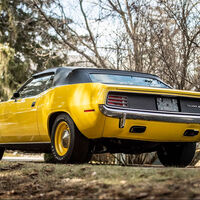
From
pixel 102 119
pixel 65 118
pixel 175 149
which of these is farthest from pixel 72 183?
pixel 175 149

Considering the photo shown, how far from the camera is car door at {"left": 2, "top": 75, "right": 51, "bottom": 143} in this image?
24.2ft

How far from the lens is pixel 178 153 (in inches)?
294

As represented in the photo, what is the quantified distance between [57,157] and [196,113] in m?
2.27

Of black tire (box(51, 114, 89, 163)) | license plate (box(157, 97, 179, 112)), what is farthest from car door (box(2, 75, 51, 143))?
license plate (box(157, 97, 179, 112))

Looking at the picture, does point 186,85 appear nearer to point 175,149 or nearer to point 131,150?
point 175,149

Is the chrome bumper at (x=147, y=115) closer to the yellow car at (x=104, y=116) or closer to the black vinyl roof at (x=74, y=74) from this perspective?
the yellow car at (x=104, y=116)

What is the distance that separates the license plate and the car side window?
207cm

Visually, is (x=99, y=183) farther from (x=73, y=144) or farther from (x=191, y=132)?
(x=191, y=132)

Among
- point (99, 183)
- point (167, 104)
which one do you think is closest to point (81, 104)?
point (167, 104)

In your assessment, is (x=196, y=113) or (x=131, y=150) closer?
(x=196, y=113)

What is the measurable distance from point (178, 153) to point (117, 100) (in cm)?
210

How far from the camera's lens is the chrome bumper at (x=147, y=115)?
5809mm

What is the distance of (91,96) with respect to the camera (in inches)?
235

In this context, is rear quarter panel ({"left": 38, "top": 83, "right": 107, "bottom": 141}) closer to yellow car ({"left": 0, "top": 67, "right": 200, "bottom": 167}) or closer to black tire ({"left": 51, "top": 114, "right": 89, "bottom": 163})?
yellow car ({"left": 0, "top": 67, "right": 200, "bottom": 167})
